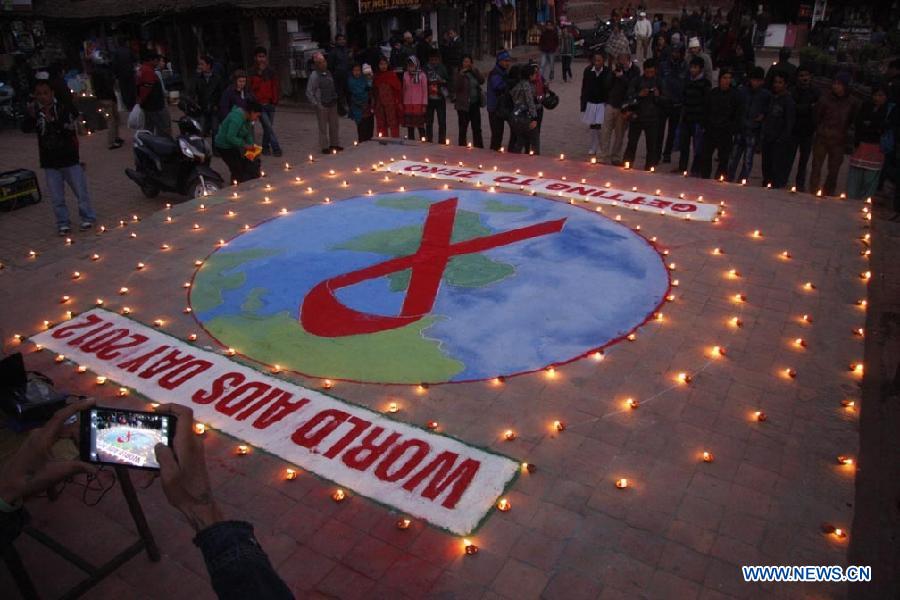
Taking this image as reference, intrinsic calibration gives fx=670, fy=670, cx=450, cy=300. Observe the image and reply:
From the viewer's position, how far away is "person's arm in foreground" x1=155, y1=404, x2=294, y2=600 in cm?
210

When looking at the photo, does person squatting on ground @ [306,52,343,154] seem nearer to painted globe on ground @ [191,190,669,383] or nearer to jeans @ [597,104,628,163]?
painted globe on ground @ [191,190,669,383]

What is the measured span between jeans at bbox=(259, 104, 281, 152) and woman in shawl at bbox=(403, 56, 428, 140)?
2462mm

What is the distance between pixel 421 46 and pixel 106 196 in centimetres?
870

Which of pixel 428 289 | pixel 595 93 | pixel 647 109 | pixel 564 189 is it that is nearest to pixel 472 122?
pixel 595 93

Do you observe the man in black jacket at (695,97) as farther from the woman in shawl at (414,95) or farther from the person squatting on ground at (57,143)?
the person squatting on ground at (57,143)

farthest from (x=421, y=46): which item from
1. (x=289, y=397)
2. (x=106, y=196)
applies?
(x=289, y=397)

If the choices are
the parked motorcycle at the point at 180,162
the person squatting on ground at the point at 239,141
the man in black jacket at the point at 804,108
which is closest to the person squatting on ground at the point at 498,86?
the person squatting on ground at the point at 239,141

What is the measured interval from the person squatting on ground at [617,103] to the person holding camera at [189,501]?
9.51 metres

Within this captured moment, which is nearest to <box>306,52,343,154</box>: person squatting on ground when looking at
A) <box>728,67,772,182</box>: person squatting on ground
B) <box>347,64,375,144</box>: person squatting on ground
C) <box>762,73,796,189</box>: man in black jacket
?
<box>347,64,375,144</box>: person squatting on ground

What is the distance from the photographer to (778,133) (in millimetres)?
9094

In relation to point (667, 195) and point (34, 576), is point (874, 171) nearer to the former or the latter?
point (667, 195)

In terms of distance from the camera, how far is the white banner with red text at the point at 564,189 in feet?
27.2

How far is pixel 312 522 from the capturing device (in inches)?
152

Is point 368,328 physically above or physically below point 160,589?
above
